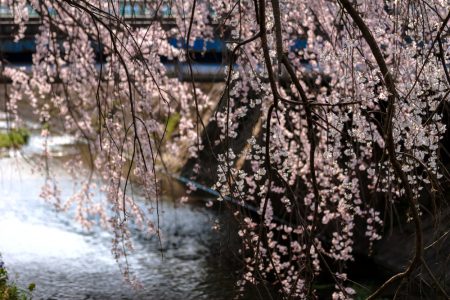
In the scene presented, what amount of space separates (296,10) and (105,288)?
11.9 feet

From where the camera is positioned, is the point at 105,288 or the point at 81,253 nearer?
the point at 105,288

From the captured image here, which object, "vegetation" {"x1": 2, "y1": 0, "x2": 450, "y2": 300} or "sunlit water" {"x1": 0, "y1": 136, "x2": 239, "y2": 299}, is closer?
"vegetation" {"x1": 2, "y1": 0, "x2": 450, "y2": 300}

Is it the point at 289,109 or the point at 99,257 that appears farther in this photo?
the point at 99,257

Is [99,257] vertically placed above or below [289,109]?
below

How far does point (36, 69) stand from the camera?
8.36 metres

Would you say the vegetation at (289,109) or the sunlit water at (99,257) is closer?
the vegetation at (289,109)

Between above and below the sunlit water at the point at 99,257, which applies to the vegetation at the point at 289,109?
above

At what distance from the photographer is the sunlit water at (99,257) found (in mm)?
8188

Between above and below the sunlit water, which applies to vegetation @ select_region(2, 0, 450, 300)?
above

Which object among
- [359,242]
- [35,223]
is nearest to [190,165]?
[35,223]

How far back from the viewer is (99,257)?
9430 millimetres

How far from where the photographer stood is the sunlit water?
8.19m

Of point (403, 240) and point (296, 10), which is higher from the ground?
point (296, 10)

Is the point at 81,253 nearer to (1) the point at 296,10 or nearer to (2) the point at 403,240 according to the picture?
(2) the point at 403,240
